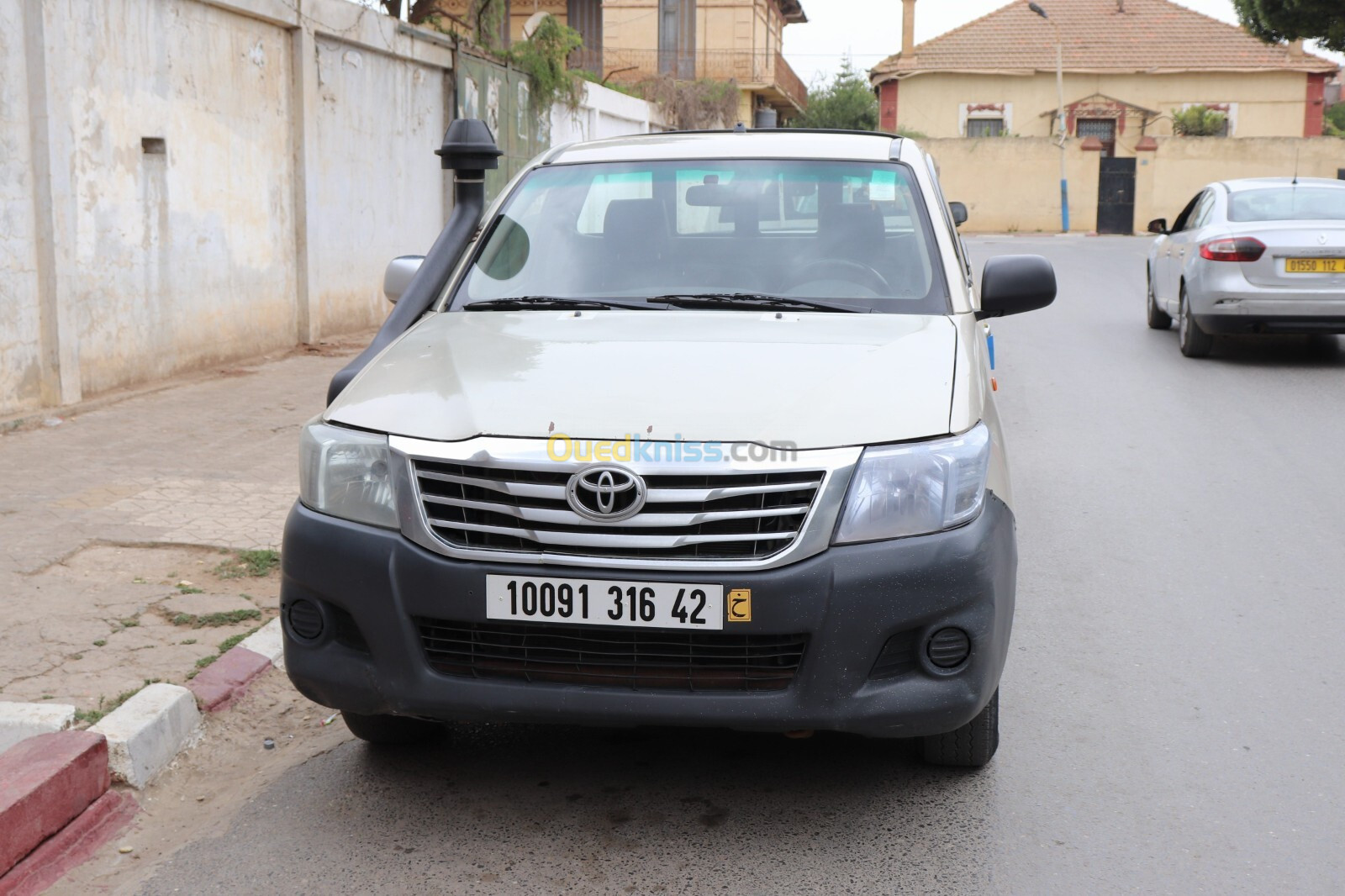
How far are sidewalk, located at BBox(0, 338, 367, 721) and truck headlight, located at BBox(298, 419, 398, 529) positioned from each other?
1.22 meters

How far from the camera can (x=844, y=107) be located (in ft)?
179

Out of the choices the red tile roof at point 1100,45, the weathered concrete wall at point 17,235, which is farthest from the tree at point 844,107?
the weathered concrete wall at point 17,235

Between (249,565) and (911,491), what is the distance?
340 centimetres

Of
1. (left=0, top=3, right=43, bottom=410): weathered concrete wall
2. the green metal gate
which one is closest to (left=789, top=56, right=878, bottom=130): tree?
the green metal gate

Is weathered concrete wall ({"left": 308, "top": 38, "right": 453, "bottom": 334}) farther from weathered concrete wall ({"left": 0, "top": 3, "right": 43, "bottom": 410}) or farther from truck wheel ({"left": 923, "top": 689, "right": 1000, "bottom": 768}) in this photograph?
truck wheel ({"left": 923, "top": 689, "right": 1000, "bottom": 768})

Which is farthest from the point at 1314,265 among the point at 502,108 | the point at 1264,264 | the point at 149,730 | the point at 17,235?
the point at 502,108

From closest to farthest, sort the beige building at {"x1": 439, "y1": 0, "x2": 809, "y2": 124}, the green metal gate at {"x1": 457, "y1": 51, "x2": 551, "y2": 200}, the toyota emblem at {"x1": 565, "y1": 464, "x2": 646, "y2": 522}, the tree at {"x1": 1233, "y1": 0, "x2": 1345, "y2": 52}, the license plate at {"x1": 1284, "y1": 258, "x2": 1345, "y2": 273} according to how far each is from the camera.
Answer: the toyota emblem at {"x1": 565, "y1": 464, "x2": 646, "y2": 522} < the license plate at {"x1": 1284, "y1": 258, "x2": 1345, "y2": 273} < the green metal gate at {"x1": 457, "y1": 51, "x2": 551, "y2": 200} < the tree at {"x1": 1233, "y1": 0, "x2": 1345, "y2": 52} < the beige building at {"x1": 439, "y1": 0, "x2": 809, "y2": 124}

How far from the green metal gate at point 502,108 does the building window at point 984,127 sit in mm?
30355

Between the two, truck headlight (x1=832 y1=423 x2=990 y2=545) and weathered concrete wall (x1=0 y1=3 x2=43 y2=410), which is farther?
weathered concrete wall (x1=0 y1=3 x2=43 y2=410)

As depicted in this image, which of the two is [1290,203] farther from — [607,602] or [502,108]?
[607,602]

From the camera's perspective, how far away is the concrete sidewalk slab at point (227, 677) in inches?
173

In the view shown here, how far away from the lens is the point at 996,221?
40781mm

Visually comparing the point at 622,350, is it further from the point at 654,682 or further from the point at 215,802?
the point at 215,802

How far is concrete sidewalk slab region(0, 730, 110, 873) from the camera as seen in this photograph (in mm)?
3357
